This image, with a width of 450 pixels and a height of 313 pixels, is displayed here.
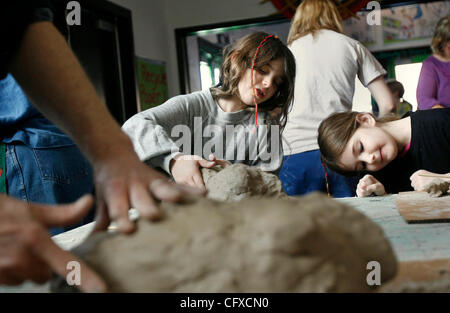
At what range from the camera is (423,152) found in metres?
1.91

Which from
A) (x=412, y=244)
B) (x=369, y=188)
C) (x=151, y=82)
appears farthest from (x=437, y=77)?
(x=151, y=82)

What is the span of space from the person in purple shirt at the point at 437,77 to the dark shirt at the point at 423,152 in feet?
2.26

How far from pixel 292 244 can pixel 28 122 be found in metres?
1.20

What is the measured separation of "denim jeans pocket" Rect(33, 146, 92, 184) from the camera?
145cm

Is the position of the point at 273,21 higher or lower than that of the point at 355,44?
higher

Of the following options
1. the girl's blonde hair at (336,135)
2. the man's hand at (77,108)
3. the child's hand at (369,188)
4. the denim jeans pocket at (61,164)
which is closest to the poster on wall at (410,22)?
the girl's blonde hair at (336,135)

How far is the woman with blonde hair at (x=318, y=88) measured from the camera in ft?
6.88

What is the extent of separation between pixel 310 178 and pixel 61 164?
118 cm

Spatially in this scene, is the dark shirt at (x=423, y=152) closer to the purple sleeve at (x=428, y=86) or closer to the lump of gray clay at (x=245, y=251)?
the purple sleeve at (x=428, y=86)

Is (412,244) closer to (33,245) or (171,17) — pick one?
(33,245)

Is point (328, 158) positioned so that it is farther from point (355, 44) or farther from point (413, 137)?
point (355, 44)

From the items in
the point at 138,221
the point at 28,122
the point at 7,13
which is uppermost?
the point at 7,13

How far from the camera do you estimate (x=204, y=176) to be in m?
1.53

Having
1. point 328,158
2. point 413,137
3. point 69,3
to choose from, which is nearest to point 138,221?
point 328,158
